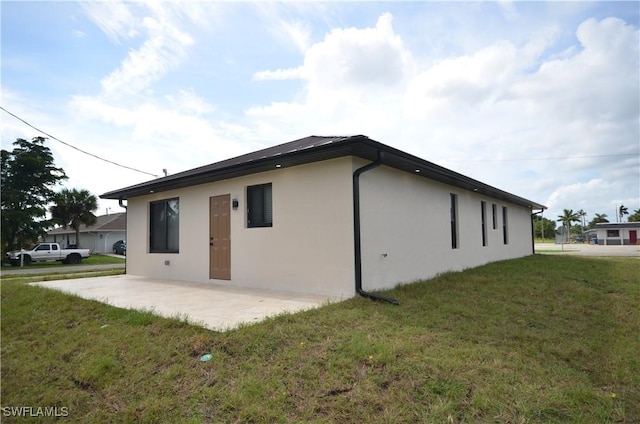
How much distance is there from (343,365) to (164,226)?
7965 millimetres

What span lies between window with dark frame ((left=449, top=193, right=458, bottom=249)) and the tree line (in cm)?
2188

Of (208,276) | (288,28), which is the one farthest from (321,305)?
(288,28)

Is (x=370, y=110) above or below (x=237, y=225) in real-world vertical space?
above

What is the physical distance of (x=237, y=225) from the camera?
7.48 m

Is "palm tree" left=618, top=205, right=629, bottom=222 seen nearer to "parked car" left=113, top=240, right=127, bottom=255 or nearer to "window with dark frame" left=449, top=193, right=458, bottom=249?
"window with dark frame" left=449, top=193, right=458, bottom=249

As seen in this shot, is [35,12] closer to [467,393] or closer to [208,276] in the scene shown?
[208,276]

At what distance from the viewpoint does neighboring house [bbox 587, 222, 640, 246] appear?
38281 millimetres

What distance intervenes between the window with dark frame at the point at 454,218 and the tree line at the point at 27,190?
862 inches

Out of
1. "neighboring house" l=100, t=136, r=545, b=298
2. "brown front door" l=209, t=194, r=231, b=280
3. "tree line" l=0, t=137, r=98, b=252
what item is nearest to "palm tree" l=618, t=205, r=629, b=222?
"neighboring house" l=100, t=136, r=545, b=298

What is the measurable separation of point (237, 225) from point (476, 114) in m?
9.69

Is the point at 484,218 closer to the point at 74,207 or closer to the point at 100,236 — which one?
the point at 74,207

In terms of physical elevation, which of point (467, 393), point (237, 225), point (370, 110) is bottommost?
point (467, 393)

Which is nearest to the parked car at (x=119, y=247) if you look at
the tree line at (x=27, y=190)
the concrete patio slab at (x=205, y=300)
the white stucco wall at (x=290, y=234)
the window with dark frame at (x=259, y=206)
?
the tree line at (x=27, y=190)

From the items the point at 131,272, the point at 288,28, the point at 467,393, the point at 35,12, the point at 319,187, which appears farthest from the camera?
the point at 131,272
